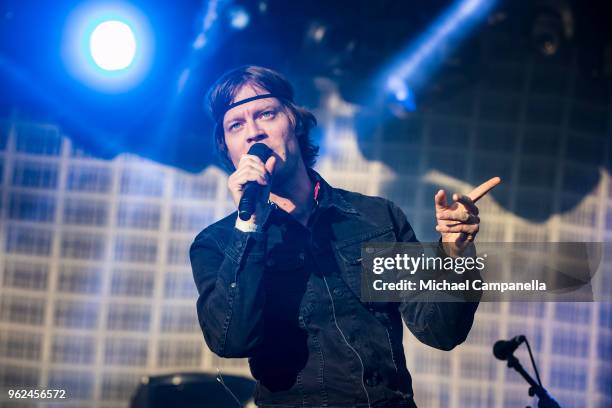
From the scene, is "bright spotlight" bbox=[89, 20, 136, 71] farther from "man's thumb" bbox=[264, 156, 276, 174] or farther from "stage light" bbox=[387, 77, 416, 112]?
"man's thumb" bbox=[264, 156, 276, 174]

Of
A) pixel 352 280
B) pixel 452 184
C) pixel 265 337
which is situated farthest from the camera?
pixel 452 184

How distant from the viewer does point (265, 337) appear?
6.52 feet

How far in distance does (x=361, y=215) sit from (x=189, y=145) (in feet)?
5.35

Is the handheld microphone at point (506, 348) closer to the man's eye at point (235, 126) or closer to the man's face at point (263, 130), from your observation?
the man's face at point (263, 130)

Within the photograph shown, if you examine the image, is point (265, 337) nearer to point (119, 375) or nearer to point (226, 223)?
point (226, 223)

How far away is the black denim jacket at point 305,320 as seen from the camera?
1.83 meters

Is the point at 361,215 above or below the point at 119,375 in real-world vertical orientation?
above

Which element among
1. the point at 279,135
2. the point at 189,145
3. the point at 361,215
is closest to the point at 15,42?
the point at 189,145

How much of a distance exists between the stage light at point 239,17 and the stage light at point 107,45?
450 mm

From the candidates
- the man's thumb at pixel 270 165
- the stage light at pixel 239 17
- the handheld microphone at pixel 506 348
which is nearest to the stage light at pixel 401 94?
the stage light at pixel 239 17

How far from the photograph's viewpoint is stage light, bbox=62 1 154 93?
3402 millimetres

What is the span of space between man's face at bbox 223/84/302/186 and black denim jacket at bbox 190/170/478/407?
0.93 feet

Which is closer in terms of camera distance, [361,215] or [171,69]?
[361,215]

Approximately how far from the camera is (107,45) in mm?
3439
